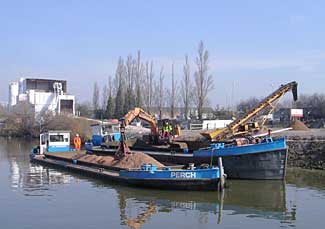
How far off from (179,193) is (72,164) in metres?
11.1

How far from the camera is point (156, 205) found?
739 inches

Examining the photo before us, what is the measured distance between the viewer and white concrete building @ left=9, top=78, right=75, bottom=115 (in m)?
88.1

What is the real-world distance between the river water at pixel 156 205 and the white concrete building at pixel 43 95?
194 ft

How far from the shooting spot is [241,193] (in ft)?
70.5

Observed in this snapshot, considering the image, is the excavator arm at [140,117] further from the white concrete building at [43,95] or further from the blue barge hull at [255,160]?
the white concrete building at [43,95]

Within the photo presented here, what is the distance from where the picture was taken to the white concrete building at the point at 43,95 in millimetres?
88137

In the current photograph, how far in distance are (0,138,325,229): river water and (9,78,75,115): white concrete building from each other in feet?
194

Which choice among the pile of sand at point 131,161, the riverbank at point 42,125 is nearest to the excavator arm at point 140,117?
the pile of sand at point 131,161

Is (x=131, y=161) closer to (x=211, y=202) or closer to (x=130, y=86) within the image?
(x=211, y=202)

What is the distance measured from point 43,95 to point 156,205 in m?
75.7

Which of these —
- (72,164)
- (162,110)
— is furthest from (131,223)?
(162,110)

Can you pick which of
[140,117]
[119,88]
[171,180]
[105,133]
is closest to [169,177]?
[171,180]

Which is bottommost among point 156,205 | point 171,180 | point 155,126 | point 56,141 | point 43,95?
point 156,205

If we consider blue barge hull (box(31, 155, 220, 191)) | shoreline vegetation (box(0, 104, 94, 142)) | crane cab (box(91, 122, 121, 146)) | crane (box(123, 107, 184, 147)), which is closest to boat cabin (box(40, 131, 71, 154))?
crane cab (box(91, 122, 121, 146))
